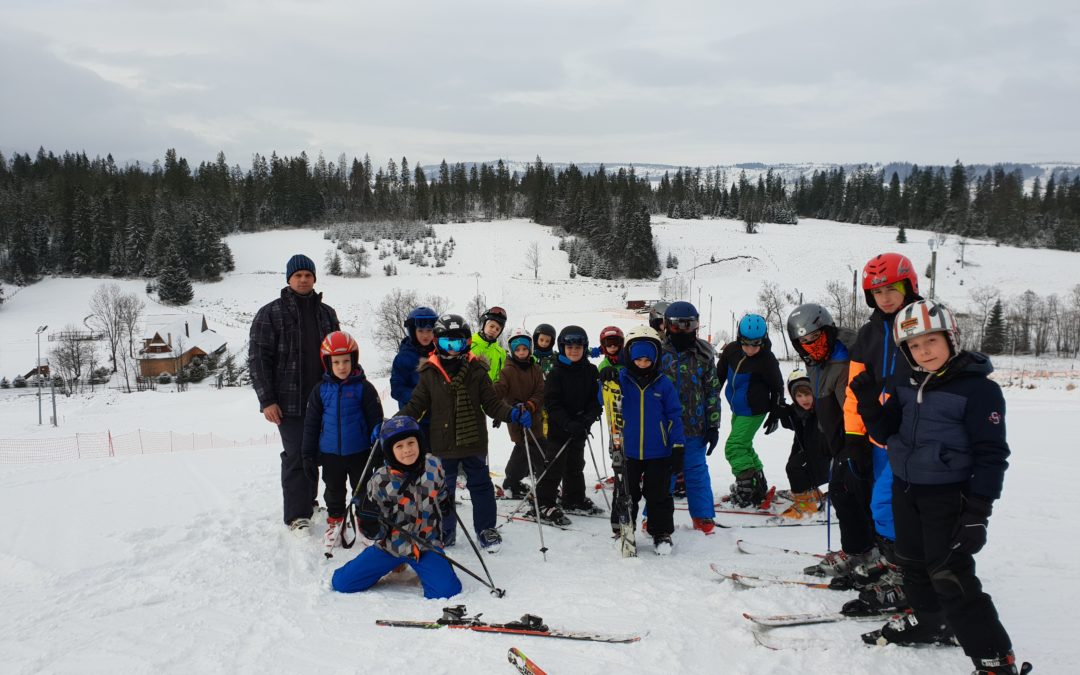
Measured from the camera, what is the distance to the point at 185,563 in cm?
430

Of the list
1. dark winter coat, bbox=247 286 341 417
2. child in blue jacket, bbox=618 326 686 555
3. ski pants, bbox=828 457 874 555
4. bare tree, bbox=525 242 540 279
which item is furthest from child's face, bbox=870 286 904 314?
bare tree, bbox=525 242 540 279

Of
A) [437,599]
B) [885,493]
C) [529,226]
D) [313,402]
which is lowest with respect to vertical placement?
[437,599]

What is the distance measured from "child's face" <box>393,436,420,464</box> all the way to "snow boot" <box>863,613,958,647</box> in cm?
299

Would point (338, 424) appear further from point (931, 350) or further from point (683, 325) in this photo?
point (931, 350)

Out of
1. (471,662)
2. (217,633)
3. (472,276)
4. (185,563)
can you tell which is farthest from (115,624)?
(472,276)

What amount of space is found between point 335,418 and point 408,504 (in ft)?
3.99

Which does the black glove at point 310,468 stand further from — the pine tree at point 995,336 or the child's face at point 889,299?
the pine tree at point 995,336

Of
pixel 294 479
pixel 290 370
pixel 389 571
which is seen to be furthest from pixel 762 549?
pixel 290 370

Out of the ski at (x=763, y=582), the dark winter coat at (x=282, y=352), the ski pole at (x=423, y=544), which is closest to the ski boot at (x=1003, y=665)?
the ski at (x=763, y=582)

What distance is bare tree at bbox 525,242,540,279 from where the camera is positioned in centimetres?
6650

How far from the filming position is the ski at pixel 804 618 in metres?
3.36

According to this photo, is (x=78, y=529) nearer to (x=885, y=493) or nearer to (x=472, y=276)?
(x=885, y=493)

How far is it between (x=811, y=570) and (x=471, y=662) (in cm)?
258

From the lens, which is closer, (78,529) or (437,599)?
(437,599)
